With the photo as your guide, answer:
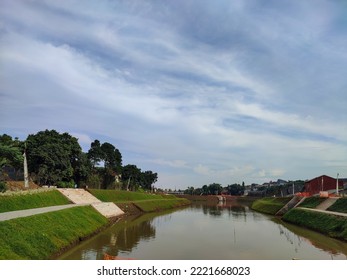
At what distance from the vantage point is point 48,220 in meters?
31.9

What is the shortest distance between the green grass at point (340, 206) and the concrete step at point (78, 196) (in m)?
38.7

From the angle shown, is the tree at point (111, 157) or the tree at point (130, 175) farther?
the tree at point (130, 175)

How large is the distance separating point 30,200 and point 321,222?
3572cm

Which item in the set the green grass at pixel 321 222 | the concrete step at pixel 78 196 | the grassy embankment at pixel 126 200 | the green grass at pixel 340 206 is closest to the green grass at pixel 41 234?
the concrete step at pixel 78 196

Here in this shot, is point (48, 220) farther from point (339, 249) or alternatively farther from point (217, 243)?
point (339, 249)

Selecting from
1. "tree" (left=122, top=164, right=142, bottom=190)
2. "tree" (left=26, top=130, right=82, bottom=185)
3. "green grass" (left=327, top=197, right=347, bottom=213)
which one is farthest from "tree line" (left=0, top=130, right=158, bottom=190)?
"green grass" (left=327, top=197, right=347, bottom=213)

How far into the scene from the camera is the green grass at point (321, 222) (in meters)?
37.9

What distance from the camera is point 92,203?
57.8 meters

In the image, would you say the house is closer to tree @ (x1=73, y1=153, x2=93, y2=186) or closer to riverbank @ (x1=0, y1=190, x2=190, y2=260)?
tree @ (x1=73, y1=153, x2=93, y2=186)

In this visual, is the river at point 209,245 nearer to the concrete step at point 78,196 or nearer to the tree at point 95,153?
the concrete step at point 78,196

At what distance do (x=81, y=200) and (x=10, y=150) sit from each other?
1971 cm

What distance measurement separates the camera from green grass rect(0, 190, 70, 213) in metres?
37.1

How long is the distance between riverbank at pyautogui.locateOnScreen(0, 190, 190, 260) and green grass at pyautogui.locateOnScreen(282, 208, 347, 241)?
2597cm
